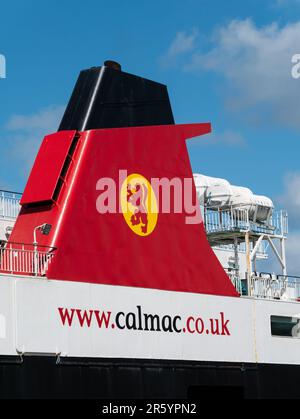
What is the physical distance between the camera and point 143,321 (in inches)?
933

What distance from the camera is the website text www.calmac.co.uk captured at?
72.8ft

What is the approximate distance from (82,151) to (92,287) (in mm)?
3645

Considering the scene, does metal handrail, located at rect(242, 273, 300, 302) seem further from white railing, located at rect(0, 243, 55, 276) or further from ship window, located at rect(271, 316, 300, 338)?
white railing, located at rect(0, 243, 55, 276)

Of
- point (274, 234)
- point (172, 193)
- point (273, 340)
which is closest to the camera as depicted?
point (172, 193)

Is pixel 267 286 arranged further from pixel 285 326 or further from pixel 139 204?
pixel 139 204

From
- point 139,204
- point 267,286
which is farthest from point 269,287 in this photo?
point 139,204

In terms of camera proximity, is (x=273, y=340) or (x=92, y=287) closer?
(x=92, y=287)

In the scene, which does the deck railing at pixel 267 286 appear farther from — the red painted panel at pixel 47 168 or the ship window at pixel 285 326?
the red painted panel at pixel 47 168

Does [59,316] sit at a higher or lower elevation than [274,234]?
lower

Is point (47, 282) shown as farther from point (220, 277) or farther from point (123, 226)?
point (220, 277)

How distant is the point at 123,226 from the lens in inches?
949

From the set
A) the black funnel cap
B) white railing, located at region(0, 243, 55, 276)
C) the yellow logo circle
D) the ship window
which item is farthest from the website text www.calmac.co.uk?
the black funnel cap

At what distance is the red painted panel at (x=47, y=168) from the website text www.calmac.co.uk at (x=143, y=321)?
3128 millimetres
